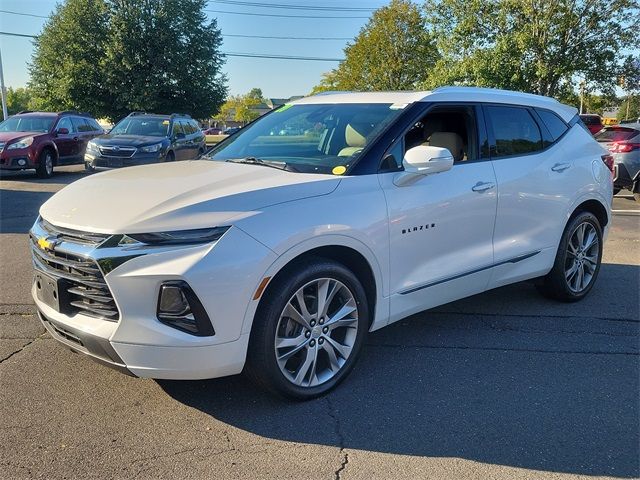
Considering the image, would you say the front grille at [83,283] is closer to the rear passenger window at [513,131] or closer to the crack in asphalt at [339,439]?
the crack in asphalt at [339,439]

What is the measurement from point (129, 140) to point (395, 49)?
33.8 metres

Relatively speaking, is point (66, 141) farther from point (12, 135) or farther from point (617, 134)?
point (617, 134)

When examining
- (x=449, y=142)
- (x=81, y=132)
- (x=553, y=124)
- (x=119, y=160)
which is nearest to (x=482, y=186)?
(x=449, y=142)

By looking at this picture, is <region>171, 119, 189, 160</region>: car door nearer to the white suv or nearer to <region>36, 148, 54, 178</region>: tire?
<region>36, 148, 54, 178</region>: tire

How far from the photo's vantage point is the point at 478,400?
3.38m

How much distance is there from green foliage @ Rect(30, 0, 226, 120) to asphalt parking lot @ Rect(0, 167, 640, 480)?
3254 cm

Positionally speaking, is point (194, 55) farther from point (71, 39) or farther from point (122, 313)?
point (122, 313)

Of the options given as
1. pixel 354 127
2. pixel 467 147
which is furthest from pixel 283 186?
pixel 467 147

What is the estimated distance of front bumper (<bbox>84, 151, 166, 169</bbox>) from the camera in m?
12.7

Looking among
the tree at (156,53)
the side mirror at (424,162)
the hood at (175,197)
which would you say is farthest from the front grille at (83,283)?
the tree at (156,53)

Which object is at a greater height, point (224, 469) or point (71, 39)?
point (71, 39)

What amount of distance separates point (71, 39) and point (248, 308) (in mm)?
36574

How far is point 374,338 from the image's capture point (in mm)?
4328

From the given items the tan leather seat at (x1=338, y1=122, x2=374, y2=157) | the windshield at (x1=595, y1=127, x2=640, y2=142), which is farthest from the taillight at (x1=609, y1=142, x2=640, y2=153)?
the tan leather seat at (x1=338, y1=122, x2=374, y2=157)
